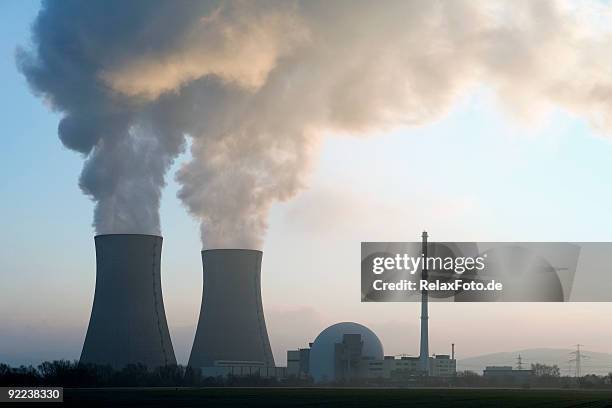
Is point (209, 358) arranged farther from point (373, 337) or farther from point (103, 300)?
point (373, 337)

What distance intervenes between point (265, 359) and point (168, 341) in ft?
28.5

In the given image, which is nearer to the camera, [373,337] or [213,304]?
[213,304]

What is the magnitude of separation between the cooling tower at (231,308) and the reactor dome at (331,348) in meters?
31.7

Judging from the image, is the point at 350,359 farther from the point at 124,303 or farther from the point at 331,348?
the point at 124,303

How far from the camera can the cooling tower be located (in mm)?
57375

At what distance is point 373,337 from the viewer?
308 ft

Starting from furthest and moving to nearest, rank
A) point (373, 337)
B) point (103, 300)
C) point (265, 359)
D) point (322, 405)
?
point (373, 337), point (265, 359), point (103, 300), point (322, 405)

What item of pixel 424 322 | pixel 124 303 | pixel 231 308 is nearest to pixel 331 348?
pixel 424 322

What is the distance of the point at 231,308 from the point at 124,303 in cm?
766

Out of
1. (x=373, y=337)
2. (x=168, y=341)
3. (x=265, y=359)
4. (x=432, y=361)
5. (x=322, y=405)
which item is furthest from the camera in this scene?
(x=432, y=361)

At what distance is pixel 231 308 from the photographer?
57469 mm

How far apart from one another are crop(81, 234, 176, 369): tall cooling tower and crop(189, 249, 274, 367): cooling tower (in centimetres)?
422

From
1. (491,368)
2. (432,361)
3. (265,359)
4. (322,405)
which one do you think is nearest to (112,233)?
(265,359)
